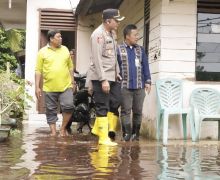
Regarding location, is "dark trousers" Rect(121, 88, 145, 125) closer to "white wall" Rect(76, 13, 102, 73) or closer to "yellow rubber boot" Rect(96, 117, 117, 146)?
"yellow rubber boot" Rect(96, 117, 117, 146)

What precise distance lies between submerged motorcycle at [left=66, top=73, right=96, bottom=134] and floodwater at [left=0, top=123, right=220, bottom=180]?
6.53ft

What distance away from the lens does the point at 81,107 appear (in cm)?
1030

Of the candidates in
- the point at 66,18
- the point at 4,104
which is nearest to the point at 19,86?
the point at 4,104

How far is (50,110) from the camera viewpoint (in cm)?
911

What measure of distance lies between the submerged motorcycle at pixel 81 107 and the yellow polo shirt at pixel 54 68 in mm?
1188

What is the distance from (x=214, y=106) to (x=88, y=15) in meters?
6.64

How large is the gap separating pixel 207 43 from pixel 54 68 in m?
2.66

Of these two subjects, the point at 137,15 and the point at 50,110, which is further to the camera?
the point at 137,15

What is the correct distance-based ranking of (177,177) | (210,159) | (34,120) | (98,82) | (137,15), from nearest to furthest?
(177,177) < (210,159) < (98,82) < (137,15) < (34,120)

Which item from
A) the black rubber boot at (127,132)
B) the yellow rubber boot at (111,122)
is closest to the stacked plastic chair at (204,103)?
the black rubber boot at (127,132)

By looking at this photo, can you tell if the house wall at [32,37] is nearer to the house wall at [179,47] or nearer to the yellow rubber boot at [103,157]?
the house wall at [179,47]

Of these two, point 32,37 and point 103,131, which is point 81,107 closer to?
point 103,131

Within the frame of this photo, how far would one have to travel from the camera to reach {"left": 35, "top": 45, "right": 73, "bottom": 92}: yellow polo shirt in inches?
356

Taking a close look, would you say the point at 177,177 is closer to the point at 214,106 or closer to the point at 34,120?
the point at 214,106
